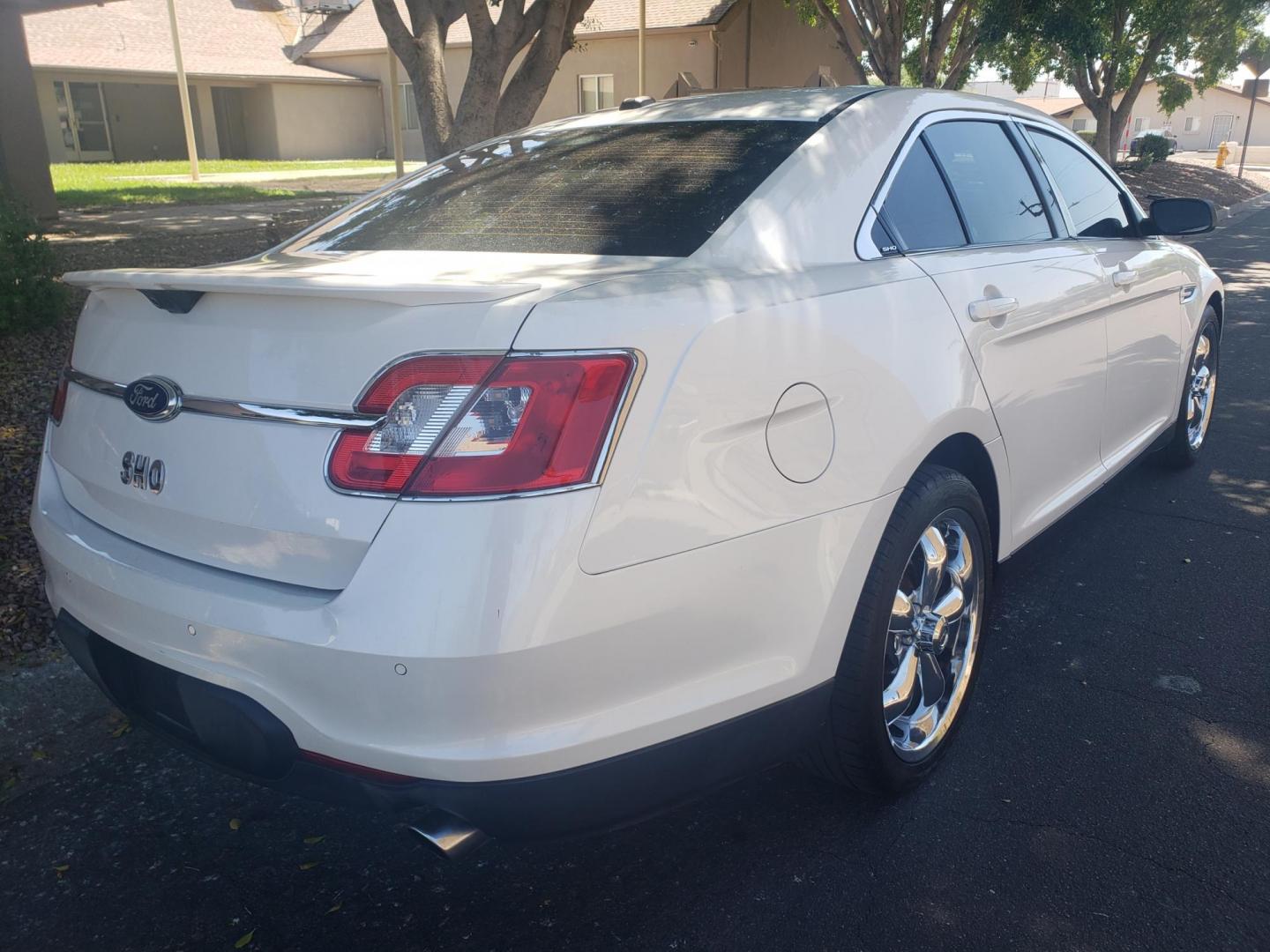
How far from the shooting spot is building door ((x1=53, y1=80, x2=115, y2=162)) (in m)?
28.5

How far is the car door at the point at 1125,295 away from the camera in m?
3.84

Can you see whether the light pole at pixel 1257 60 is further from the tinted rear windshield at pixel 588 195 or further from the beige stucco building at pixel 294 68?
the tinted rear windshield at pixel 588 195

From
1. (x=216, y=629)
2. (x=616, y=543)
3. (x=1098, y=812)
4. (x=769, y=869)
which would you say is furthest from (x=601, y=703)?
(x=1098, y=812)

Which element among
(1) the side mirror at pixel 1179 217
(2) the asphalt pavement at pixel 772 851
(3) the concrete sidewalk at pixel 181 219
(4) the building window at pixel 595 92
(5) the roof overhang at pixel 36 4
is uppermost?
(5) the roof overhang at pixel 36 4

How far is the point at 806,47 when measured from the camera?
1042 inches

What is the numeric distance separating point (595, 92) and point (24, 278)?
22510 mm

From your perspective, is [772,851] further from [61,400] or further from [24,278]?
[24,278]

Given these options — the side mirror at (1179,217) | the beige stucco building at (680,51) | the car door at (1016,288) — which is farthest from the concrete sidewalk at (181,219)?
the beige stucco building at (680,51)

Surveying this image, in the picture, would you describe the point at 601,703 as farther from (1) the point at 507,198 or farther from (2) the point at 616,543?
(1) the point at 507,198

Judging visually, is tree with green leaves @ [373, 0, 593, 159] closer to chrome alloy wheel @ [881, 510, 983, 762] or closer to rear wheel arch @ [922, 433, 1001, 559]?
rear wheel arch @ [922, 433, 1001, 559]

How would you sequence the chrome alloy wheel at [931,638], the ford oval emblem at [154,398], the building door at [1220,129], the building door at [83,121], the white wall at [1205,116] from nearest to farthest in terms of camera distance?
the ford oval emblem at [154,398]
the chrome alloy wheel at [931,638]
the building door at [83,121]
the white wall at [1205,116]
the building door at [1220,129]

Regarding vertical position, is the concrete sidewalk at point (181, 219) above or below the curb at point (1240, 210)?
above

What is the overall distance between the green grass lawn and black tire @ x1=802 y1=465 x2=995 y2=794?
528 inches

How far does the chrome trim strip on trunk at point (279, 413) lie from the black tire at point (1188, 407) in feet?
13.7
